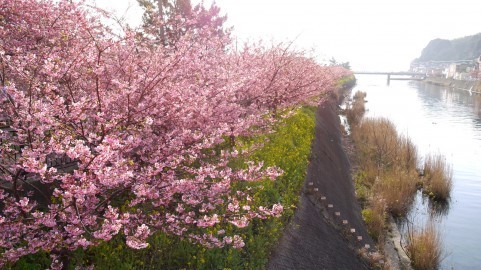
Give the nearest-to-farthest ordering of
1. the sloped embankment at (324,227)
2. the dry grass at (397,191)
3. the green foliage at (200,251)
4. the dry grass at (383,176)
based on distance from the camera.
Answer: the green foliage at (200,251) < the sloped embankment at (324,227) < the dry grass at (383,176) < the dry grass at (397,191)

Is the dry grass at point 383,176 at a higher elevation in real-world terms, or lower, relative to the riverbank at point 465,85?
higher

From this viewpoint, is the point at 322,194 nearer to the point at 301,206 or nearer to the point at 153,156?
the point at 301,206

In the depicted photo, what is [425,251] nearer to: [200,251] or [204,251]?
[204,251]

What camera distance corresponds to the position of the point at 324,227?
1052 cm

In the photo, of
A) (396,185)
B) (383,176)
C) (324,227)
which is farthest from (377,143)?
(324,227)

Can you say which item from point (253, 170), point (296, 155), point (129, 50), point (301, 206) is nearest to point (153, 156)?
point (253, 170)

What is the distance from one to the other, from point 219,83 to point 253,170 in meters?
2.94

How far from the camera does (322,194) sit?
494 inches

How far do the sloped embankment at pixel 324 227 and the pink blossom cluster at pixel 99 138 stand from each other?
2109mm

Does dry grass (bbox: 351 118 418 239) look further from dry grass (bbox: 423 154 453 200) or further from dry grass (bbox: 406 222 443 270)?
dry grass (bbox: 406 222 443 270)

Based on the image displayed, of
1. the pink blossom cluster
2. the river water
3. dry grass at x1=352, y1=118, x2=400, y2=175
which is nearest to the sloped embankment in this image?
the pink blossom cluster

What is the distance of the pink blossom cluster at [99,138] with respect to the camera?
13.2 feet

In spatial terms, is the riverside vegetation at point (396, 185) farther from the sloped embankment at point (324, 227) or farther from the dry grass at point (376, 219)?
the sloped embankment at point (324, 227)

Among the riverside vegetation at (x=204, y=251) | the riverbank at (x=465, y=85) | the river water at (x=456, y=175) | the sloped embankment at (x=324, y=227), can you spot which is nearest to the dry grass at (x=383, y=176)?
the sloped embankment at (x=324, y=227)
